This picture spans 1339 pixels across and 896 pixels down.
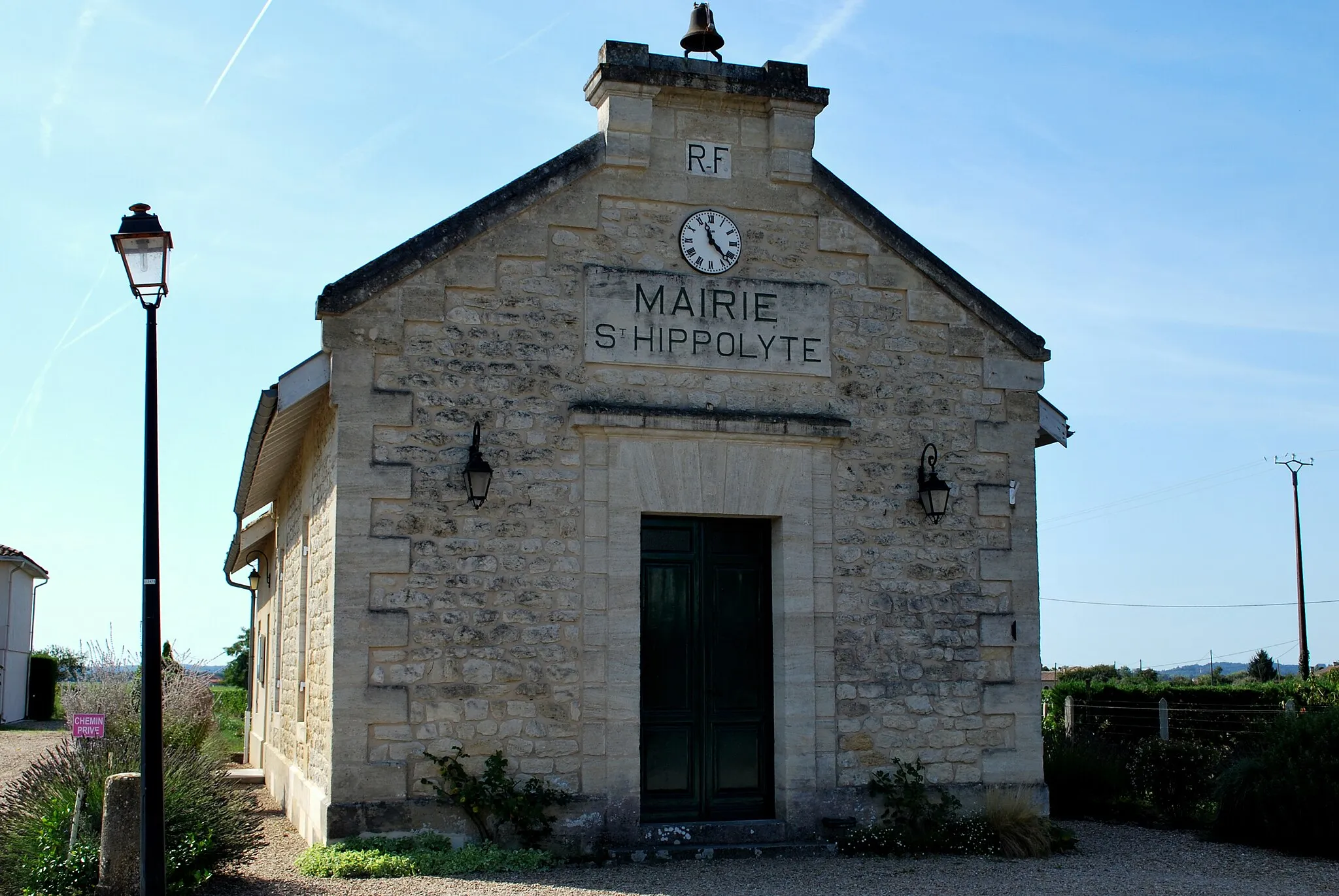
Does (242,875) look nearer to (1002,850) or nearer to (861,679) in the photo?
(861,679)

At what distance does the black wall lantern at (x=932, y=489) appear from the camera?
9.09 meters

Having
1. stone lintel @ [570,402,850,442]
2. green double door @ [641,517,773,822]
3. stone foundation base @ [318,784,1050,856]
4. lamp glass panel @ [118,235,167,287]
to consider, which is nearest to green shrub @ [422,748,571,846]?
stone foundation base @ [318,784,1050,856]

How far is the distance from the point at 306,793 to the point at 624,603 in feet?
9.23

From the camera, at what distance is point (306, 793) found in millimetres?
9062

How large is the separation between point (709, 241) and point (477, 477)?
2476 millimetres

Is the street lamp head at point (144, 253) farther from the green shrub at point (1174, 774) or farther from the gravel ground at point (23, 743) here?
the green shrub at point (1174, 774)

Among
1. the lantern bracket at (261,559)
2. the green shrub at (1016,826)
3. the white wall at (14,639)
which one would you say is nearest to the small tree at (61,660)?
the white wall at (14,639)

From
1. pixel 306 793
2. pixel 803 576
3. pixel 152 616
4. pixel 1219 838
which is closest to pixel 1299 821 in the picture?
pixel 1219 838

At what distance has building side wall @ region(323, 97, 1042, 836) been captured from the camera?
26.6 ft

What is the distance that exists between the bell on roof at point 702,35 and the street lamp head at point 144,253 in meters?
4.49

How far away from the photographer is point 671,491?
8.73 meters

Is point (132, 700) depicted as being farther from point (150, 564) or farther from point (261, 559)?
point (150, 564)

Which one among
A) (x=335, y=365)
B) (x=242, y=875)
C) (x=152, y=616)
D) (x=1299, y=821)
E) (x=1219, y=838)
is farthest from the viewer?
(x=1219, y=838)

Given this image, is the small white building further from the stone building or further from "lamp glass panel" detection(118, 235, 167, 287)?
"lamp glass panel" detection(118, 235, 167, 287)
